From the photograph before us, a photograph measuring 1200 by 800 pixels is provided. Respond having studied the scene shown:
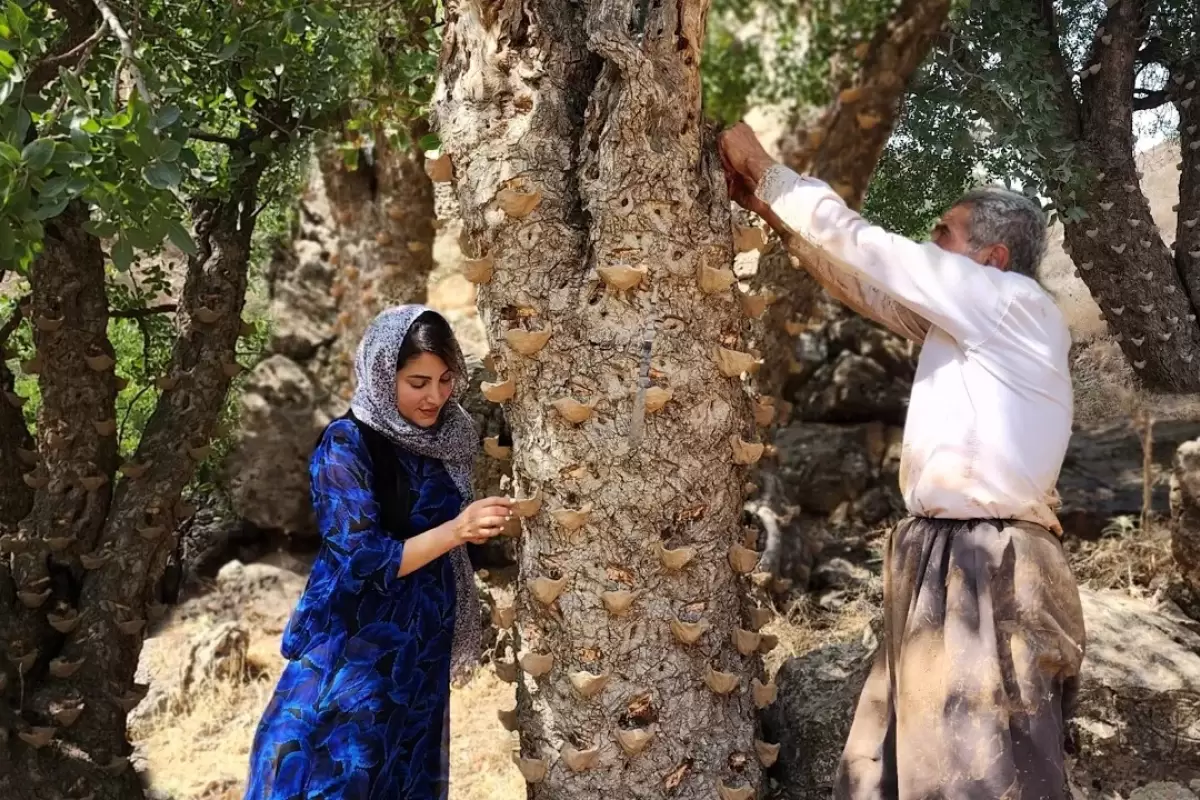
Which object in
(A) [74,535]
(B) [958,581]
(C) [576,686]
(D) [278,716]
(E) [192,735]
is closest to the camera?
(B) [958,581]

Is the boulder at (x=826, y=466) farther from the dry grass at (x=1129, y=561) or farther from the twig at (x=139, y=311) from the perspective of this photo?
the twig at (x=139, y=311)

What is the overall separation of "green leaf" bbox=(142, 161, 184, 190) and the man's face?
1.89 m

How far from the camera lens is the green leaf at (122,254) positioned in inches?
103

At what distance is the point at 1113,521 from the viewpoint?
6410 mm

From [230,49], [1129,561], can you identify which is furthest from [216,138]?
[1129,561]

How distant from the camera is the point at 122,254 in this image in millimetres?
2633

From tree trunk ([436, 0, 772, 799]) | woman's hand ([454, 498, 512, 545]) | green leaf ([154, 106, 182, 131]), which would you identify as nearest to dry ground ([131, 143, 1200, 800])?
tree trunk ([436, 0, 772, 799])

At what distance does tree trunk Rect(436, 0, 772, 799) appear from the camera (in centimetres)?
265

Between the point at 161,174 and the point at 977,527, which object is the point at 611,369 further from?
the point at 161,174

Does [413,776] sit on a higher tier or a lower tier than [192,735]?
higher

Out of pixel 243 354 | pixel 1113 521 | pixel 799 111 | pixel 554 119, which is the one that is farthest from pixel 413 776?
pixel 799 111

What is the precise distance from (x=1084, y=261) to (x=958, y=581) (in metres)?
1.50

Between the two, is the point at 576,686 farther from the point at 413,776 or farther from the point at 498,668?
the point at 413,776

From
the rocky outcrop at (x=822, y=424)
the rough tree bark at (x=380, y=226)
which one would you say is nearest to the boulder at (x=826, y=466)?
the rocky outcrop at (x=822, y=424)
